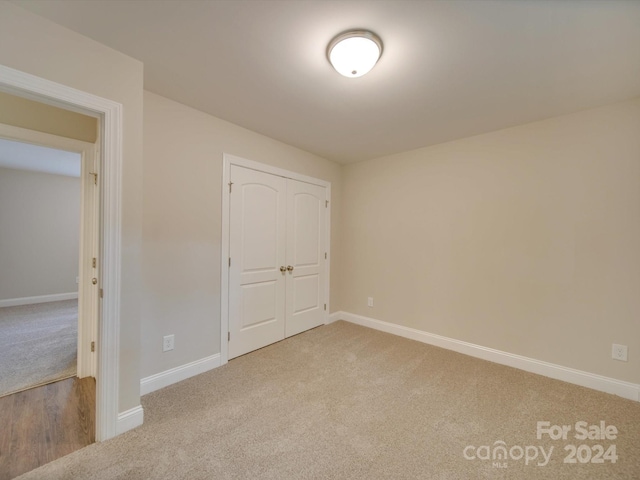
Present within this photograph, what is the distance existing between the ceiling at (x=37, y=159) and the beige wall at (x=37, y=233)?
28cm

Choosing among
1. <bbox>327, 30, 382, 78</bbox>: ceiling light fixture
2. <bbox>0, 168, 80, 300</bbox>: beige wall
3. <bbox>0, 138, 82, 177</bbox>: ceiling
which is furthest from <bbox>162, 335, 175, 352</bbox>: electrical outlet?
<bbox>0, 168, 80, 300</bbox>: beige wall

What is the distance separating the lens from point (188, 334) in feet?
7.43

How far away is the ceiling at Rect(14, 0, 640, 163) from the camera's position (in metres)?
1.29

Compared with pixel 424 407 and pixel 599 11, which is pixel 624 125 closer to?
pixel 599 11

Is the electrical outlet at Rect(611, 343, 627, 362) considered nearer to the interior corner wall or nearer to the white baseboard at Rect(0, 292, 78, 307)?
the interior corner wall

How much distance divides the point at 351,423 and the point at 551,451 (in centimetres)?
119

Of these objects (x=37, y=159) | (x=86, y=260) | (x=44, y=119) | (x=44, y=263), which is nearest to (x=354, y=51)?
(x=44, y=119)

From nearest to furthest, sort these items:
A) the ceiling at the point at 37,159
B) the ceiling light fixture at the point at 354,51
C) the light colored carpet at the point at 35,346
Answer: the ceiling light fixture at the point at 354,51 → the light colored carpet at the point at 35,346 → the ceiling at the point at 37,159

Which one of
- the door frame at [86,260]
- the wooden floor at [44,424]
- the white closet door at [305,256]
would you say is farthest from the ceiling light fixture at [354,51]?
the wooden floor at [44,424]

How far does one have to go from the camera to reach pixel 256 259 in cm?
283

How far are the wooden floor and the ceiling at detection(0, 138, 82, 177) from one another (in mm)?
2989

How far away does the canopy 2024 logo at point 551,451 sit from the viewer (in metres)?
1.43

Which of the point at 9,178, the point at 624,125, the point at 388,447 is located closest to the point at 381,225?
the point at 624,125

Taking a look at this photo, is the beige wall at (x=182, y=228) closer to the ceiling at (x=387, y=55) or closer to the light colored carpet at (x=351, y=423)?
the ceiling at (x=387, y=55)
